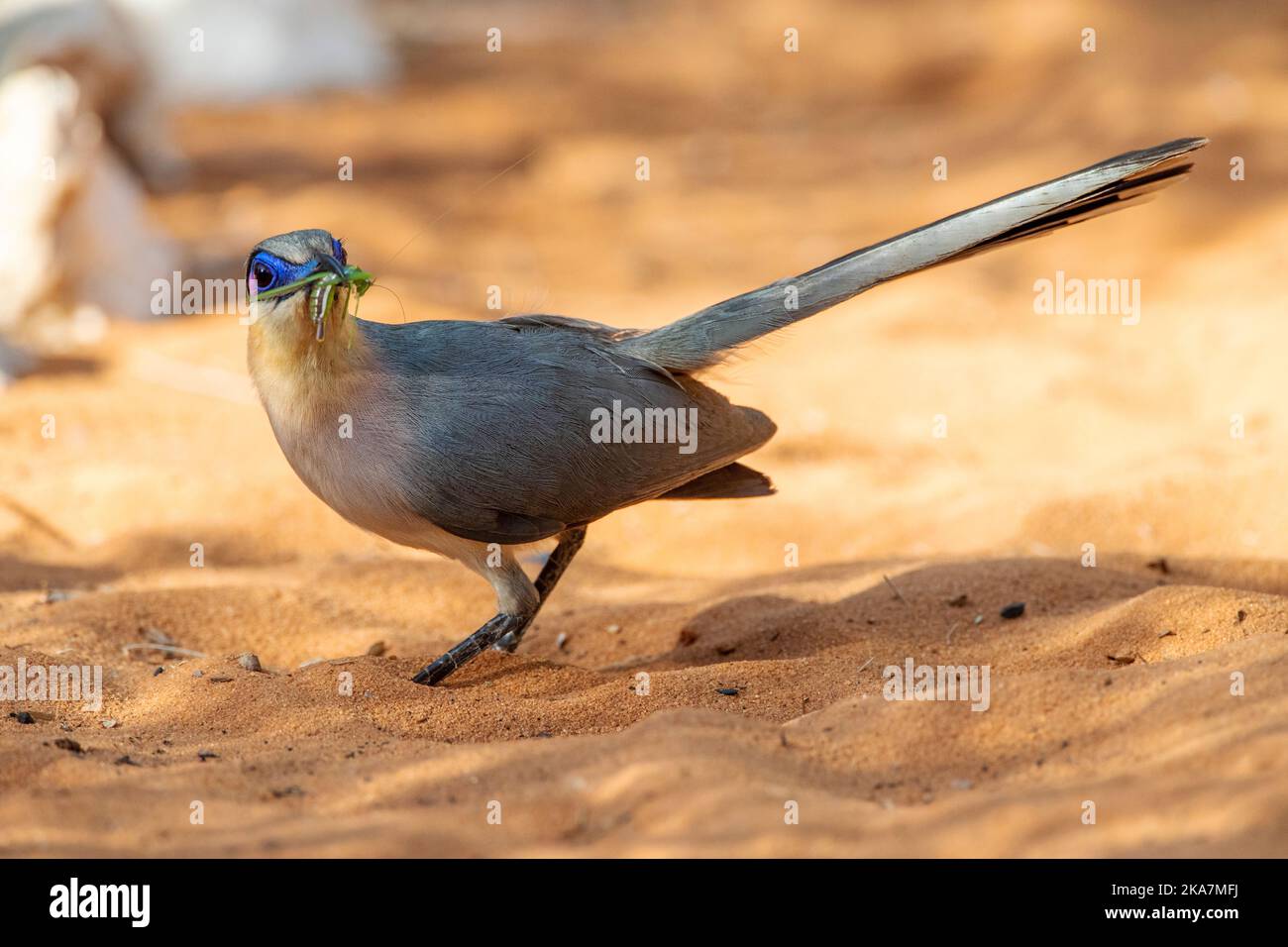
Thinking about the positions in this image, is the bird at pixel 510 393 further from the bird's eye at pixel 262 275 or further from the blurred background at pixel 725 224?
the blurred background at pixel 725 224

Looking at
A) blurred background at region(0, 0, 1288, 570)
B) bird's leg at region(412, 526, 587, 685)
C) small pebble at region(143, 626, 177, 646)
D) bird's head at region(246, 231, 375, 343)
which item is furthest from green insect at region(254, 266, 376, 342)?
small pebble at region(143, 626, 177, 646)

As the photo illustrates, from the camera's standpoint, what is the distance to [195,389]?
8531 mm

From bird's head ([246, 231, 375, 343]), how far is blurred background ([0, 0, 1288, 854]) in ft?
3.73

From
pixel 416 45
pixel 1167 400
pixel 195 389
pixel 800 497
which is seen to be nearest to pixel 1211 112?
pixel 1167 400

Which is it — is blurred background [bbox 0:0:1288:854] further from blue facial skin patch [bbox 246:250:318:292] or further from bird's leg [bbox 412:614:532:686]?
blue facial skin patch [bbox 246:250:318:292]

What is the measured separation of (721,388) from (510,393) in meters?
1.92

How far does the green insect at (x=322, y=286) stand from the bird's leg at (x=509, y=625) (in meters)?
1.13

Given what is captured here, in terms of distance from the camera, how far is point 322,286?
13.5 ft

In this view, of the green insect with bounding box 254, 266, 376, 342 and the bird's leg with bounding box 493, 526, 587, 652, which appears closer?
the green insect with bounding box 254, 266, 376, 342

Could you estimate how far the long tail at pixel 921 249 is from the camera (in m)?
4.32

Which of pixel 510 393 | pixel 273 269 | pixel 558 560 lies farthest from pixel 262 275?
pixel 558 560

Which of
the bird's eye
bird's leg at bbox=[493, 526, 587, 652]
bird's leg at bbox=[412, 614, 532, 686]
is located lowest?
bird's leg at bbox=[412, 614, 532, 686]

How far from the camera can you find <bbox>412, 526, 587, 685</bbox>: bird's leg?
459 cm

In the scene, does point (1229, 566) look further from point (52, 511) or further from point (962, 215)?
point (52, 511)
